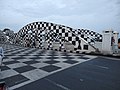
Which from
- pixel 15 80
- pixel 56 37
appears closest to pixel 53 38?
pixel 56 37

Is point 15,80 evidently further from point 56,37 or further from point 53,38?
point 53,38

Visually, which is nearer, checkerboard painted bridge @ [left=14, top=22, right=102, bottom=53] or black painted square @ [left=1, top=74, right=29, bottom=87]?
black painted square @ [left=1, top=74, right=29, bottom=87]

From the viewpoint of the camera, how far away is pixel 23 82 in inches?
85.6

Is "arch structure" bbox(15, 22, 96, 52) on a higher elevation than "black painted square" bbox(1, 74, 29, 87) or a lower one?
higher

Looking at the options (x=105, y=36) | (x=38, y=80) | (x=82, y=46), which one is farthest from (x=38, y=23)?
(x=38, y=80)

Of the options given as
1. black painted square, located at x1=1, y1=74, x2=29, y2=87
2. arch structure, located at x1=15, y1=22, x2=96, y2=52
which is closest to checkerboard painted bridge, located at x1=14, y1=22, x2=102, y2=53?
arch structure, located at x1=15, y1=22, x2=96, y2=52

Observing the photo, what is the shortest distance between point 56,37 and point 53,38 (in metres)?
0.34

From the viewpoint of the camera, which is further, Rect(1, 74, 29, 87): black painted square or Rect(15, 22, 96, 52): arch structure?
Rect(15, 22, 96, 52): arch structure

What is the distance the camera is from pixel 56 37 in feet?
25.1

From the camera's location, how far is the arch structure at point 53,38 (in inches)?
258

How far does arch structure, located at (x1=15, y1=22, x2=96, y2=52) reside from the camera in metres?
6.54

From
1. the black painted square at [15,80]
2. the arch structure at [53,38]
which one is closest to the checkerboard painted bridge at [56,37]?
the arch structure at [53,38]

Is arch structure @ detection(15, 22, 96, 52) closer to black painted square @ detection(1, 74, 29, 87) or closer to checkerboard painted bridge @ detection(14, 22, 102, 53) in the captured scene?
checkerboard painted bridge @ detection(14, 22, 102, 53)

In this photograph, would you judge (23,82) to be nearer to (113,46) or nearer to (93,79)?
(93,79)
